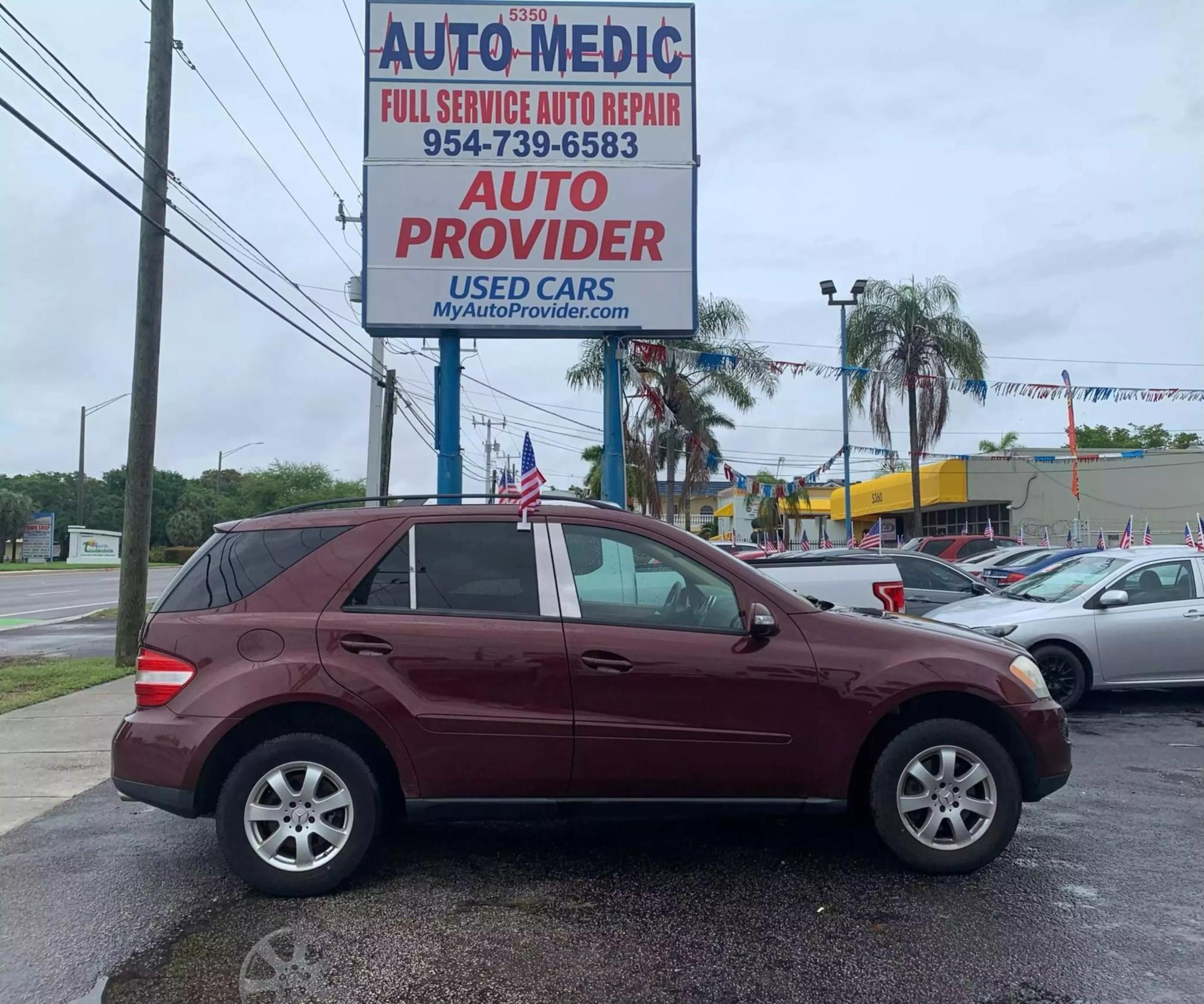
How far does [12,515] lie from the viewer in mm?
63312

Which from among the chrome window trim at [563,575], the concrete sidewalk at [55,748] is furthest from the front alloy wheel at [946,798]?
the concrete sidewalk at [55,748]

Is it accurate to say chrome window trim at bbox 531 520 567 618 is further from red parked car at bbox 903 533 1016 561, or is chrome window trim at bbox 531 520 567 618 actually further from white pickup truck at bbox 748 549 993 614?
red parked car at bbox 903 533 1016 561

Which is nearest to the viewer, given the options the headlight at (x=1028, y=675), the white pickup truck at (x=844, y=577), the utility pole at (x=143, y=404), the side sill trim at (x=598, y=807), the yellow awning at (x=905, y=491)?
the side sill trim at (x=598, y=807)

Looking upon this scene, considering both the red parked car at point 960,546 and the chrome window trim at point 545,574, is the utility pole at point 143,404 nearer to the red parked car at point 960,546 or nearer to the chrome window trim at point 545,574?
the chrome window trim at point 545,574

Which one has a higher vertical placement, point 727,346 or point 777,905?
point 727,346

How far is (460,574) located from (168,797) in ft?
5.29

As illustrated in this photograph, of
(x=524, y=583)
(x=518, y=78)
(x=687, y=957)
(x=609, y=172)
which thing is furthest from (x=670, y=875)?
(x=518, y=78)

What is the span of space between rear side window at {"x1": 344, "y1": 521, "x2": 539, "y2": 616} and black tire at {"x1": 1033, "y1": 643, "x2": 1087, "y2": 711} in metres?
5.85

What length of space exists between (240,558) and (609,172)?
8.29 metres

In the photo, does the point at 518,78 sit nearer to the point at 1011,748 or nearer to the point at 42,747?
the point at 42,747

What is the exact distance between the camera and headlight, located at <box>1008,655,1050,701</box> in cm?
466

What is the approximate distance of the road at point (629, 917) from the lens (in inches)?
142

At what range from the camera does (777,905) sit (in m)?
4.29

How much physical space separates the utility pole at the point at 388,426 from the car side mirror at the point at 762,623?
20.3 meters
